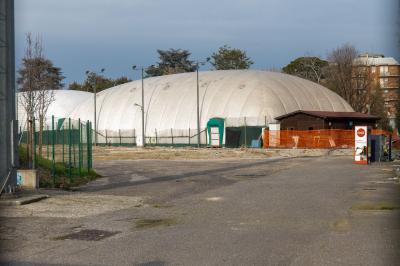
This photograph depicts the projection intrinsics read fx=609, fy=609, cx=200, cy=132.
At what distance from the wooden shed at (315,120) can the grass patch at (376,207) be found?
45213mm

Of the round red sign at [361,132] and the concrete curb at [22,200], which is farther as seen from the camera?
the round red sign at [361,132]

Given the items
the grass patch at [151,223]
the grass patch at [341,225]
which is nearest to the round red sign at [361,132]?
the grass patch at [341,225]

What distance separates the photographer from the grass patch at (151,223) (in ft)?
39.3

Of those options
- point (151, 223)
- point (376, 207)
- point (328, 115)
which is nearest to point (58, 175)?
point (151, 223)

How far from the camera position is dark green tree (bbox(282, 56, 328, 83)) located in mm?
109562

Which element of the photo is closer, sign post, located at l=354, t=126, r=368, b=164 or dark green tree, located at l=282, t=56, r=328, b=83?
sign post, located at l=354, t=126, r=368, b=164

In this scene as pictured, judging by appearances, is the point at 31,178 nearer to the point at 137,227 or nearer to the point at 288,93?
the point at 137,227

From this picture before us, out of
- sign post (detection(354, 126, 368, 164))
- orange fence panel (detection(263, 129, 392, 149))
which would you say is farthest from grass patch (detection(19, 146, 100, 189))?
orange fence panel (detection(263, 129, 392, 149))

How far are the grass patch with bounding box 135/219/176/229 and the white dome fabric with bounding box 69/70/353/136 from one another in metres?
52.9

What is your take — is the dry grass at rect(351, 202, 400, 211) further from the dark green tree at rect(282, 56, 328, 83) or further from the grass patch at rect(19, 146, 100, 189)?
the dark green tree at rect(282, 56, 328, 83)

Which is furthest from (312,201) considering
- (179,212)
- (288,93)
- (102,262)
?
(288,93)

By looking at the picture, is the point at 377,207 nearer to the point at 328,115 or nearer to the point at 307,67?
the point at 328,115

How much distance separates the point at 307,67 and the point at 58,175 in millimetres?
94549

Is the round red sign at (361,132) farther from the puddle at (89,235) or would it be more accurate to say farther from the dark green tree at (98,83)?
the dark green tree at (98,83)
